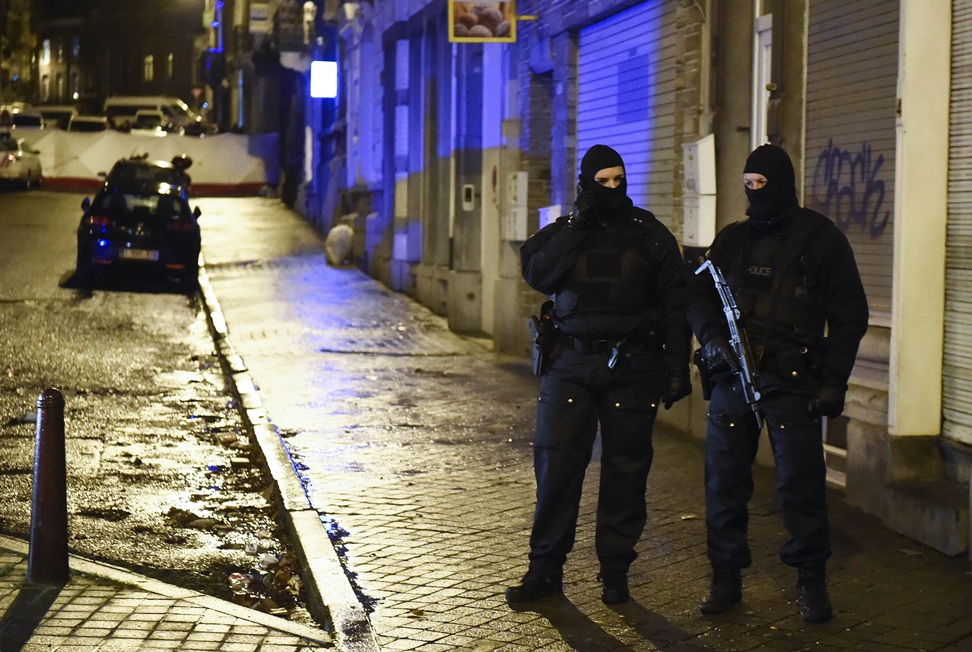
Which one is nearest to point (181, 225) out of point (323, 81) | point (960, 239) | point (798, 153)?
point (323, 81)

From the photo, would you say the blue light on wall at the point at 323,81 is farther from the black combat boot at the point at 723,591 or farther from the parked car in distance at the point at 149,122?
the black combat boot at the point at 723,591

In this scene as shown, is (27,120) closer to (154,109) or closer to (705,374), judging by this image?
(154,109)

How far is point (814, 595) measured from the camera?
585 cm

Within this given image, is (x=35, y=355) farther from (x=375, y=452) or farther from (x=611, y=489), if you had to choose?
(x=611, y=489)

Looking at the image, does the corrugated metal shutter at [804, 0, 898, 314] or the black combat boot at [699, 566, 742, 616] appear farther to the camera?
the corrugated metal shutter at [804, 0, 898, 314]

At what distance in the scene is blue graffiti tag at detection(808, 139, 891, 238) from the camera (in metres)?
8.28

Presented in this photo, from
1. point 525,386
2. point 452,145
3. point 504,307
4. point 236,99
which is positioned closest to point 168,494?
point 525,386

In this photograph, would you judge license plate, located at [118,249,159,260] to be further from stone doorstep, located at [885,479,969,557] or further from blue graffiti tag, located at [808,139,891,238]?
stone doorstep, located at [885,479,969,557]

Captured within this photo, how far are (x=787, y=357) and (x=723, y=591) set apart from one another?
108cm

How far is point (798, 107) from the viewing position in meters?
9.23

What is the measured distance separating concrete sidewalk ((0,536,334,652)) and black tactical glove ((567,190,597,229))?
6.87ft

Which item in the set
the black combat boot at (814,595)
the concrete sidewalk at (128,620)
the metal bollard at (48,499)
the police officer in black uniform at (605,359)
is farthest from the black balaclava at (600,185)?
the metal bollard at (48,499)

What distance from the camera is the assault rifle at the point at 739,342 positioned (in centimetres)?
580

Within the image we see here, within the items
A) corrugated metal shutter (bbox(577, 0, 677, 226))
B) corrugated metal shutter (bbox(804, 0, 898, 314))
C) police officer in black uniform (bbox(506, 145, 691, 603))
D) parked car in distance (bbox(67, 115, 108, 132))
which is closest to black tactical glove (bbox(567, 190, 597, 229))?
police officer in black uniform (bbox(506, 145, 691, 603))
